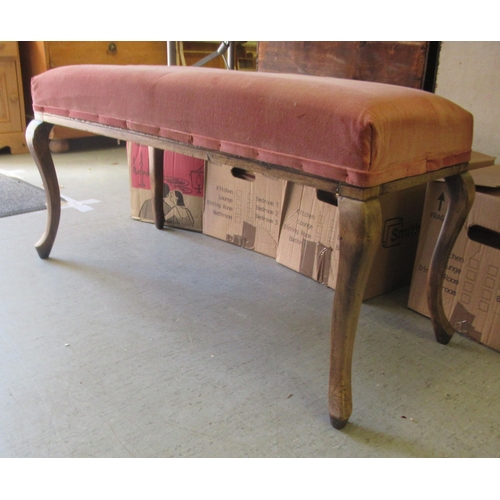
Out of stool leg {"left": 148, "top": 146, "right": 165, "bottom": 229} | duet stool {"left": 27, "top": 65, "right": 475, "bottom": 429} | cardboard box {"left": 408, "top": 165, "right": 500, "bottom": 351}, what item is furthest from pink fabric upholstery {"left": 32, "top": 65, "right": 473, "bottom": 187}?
stool leg {"left": 148, "top": 146, "right": 165, "bottom": 229}

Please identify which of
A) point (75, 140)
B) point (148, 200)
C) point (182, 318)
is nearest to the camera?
point (182, 318)

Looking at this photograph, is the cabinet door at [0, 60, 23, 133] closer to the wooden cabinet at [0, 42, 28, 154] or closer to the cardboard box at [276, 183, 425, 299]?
the wooden cabinet at [0, 42, 28, 154]

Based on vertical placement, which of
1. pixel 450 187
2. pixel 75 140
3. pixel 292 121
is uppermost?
pixel 292 121

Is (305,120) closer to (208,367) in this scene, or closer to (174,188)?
(208,367)

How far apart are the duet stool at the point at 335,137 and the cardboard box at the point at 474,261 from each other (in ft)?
0.24

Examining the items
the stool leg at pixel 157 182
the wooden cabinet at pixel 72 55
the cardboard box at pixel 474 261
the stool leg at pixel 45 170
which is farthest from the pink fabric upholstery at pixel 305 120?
the wooden cabinet at pixel 72 55

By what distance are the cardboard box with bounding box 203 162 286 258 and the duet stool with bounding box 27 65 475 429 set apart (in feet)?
1.67

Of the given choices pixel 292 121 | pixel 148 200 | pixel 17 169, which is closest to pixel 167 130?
pixel 292 121

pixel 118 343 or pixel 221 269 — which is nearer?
pixel 118 343

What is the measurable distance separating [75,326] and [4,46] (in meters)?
2.05

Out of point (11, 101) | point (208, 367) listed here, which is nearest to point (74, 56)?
point (11, 101)

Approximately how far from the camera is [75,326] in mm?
1113

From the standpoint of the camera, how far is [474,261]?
3.57 ft

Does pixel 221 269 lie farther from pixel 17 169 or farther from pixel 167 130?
pixel 17 169
